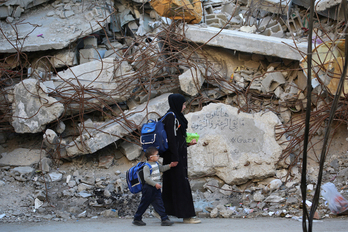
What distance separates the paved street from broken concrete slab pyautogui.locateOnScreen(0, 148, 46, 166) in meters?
1.78

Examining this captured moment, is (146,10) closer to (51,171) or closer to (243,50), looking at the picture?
(243,50)

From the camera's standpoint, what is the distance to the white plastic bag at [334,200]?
4.08 meters

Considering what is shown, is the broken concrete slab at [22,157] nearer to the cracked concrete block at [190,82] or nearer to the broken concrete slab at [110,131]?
the broken concrete slab at [110,131]

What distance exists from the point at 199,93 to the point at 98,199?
297 centimetres

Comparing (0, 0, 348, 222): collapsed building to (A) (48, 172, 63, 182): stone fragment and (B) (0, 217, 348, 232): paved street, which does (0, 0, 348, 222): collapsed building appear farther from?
(B) (0, 217, 348, 232): paved street

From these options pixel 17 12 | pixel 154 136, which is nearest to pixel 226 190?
pixel 154 136

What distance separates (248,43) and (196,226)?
4.24 meters

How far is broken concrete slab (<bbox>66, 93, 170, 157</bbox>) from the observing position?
5.84 metres

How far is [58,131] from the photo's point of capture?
6.25 metres

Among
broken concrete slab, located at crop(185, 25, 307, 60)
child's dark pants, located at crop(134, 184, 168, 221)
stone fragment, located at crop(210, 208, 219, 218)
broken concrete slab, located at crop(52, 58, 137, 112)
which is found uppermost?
broken concrete slab, located at crop(185, 25, 307, 60)

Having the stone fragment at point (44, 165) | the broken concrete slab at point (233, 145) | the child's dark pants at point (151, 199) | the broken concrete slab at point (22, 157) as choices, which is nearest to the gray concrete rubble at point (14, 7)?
the broken concrete slab at point (22, 157)

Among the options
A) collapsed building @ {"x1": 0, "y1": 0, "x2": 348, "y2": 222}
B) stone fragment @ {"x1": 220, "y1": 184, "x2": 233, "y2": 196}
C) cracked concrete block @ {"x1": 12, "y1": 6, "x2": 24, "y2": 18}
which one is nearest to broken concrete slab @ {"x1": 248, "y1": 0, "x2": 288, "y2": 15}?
collapsed building @ {"x1": 0, "y1": 0, "x2": 348, "y2": 222}

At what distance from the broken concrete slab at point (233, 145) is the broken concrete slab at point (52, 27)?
353cm

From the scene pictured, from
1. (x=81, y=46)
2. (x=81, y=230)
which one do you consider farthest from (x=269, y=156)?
(x=81, y=46)
